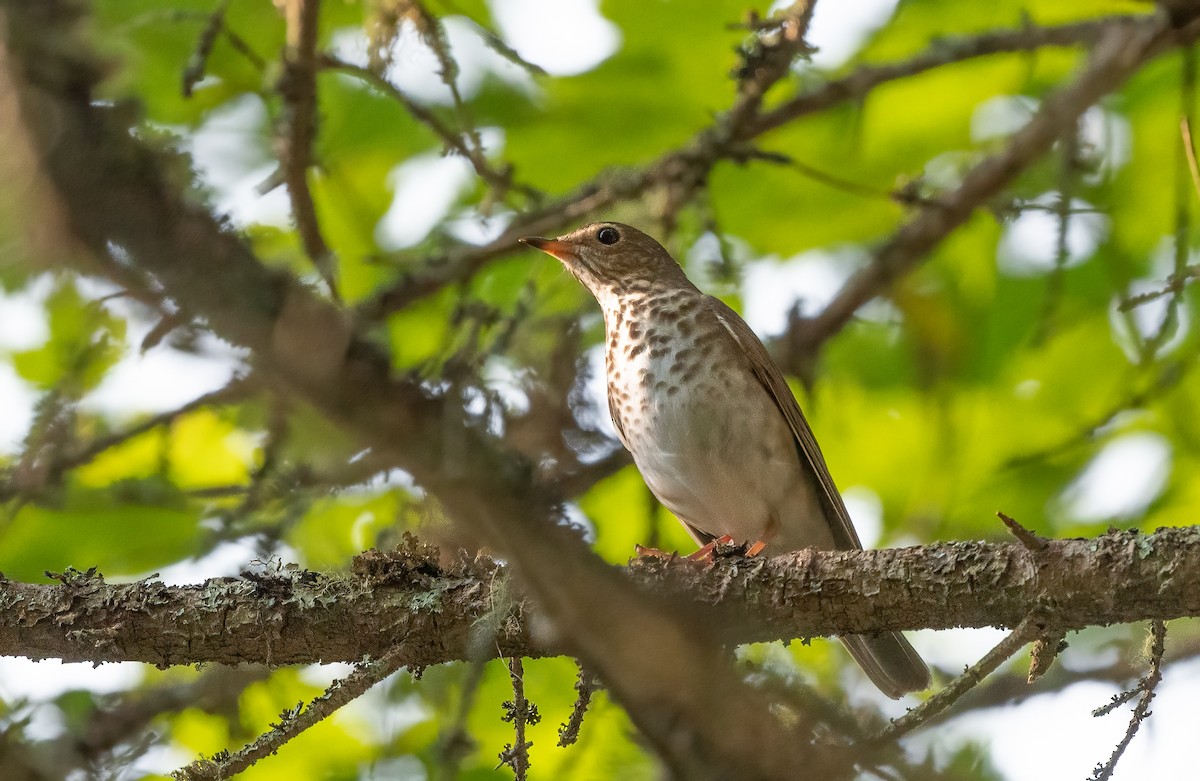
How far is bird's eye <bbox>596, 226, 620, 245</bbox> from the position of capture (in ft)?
Answer: 17.7

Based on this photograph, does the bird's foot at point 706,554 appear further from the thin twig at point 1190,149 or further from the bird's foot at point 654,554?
the thin twig at point 1190,149

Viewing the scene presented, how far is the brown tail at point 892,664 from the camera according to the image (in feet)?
14.7

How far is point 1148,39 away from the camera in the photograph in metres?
4.45

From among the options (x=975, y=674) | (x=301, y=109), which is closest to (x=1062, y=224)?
(x=975, y=674)

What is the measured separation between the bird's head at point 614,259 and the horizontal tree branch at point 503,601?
2.32m

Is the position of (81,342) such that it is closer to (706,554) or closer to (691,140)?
(706,554)

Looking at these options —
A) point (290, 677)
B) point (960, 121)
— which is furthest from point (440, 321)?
point (960, 121)

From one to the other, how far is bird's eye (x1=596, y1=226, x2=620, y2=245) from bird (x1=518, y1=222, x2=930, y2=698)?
0.39m

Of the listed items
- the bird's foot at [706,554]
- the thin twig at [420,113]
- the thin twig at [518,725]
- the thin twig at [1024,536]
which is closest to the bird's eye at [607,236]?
the thin twig at [420,113]

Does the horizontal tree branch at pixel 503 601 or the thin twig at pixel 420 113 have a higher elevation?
the thin twig at pixel 420 113

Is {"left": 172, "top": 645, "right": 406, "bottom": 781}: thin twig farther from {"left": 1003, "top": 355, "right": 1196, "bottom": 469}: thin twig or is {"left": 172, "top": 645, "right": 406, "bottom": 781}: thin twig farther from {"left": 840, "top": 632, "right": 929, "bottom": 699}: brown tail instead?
{"left": 1003, "top": 355, "right": 1196, "bottom": 469}: thin twig

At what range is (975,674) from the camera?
2.56 metres

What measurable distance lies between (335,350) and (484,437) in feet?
0.60

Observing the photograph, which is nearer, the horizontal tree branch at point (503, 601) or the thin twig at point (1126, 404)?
the horizontal tree branch at point (503, 601)
